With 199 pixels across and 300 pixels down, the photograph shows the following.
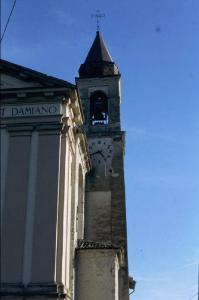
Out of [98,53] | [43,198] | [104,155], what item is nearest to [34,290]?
[43,198]

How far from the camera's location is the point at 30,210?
1272 centimetres

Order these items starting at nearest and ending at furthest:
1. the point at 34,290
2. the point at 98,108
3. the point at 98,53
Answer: the point at 34,290 < the point at 98,108 < the point at 98,53

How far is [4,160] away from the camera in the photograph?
1334 centimetres

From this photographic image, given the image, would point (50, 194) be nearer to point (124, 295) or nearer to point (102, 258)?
point (102, 258)

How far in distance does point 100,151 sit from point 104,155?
0.25 meters

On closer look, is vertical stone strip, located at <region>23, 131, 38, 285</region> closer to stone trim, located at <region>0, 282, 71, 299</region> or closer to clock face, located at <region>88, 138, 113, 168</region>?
stone trim, located at <region>0, 282, 71, 299</region>

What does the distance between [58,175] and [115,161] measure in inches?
374

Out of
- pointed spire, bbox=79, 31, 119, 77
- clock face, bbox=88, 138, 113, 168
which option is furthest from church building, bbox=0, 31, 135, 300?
pointed spire, bbox=79, 31, 119, 77

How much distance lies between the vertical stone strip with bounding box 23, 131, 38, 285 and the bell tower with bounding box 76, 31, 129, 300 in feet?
20.2

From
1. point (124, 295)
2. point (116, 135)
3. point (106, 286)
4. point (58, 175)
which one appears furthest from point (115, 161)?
point (58, 175)

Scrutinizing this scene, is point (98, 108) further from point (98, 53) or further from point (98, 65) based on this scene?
point (98, 53)

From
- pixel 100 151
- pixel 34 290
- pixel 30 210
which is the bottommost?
pixel 34 290

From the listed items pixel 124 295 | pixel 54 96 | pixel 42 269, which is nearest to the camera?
pixel 42 269

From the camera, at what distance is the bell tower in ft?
68.0
